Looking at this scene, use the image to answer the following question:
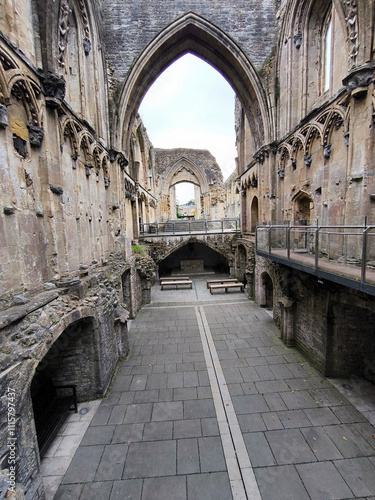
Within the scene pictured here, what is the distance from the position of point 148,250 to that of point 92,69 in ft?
27.1

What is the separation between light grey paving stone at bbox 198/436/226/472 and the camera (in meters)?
3.63

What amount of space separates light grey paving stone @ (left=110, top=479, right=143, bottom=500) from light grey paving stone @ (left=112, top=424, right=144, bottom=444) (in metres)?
0.68

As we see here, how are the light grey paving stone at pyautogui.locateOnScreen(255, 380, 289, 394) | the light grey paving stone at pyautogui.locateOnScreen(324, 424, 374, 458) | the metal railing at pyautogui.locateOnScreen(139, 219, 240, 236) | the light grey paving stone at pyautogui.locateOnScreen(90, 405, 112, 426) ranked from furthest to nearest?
the metal railing at pyautogui.locateOnScreen(139, 219, 240, 236) → the light grey paving stone at pyautogui.locateOnScreen(255, 380, 289, 394) → the light grey paving stone at pyautogui.locateOnScreen(90, 405, 112, 426) → the light grey paving stone at pyautogui.locateOnScreen(324, 424, 374, 458)

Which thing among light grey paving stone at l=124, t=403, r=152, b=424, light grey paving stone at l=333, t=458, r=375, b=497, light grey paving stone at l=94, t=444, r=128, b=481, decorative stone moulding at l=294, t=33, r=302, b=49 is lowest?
light grey paving stone at l=333, t=458, r=375, b=497

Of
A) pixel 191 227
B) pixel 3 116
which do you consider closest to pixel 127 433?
pixel 3 116

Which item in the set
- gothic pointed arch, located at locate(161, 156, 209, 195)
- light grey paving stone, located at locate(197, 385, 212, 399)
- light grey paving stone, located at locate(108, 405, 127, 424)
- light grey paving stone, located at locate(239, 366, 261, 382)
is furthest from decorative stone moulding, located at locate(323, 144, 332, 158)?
gothic pointed arch, located at locate(161, 156, 209, 195)

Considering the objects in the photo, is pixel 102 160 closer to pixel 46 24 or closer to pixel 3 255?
pixel 46 24

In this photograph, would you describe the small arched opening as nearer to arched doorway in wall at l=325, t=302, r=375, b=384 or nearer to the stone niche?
the stone niche

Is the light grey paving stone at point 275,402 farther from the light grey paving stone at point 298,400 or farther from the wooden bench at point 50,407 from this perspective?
the wooden bench at point 50,407

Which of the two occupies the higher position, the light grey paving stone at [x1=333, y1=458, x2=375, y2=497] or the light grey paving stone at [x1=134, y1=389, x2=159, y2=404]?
the light grey paving stone at [x1=134, y1=389, x2=159, y2=404]

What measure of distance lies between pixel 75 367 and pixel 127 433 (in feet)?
5.90

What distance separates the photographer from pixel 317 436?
4.13 m

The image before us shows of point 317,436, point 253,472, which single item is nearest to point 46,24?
point 253,472

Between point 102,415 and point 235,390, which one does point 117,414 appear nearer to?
point 102,415
